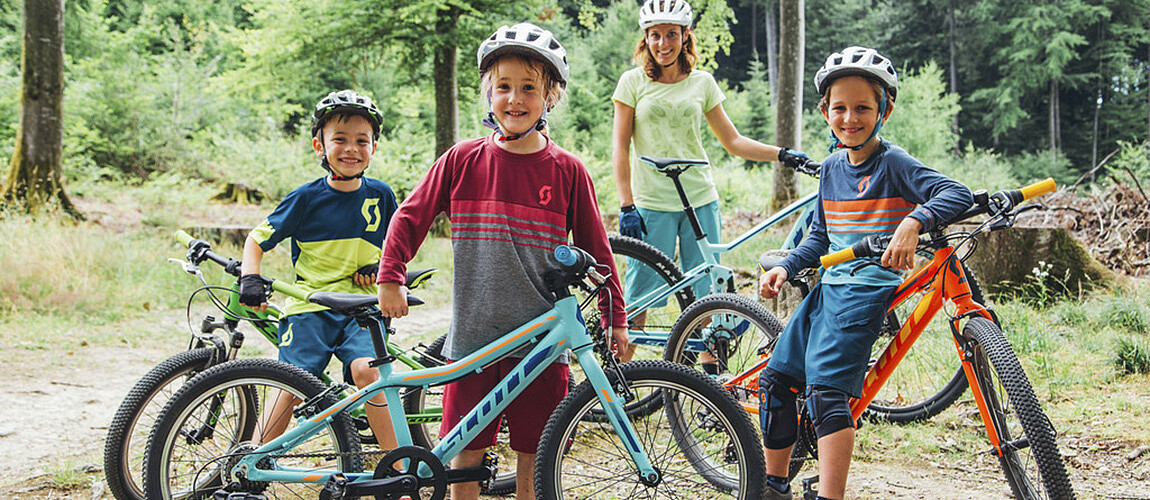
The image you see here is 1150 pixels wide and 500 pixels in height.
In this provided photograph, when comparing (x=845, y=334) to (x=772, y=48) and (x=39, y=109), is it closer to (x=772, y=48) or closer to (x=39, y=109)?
(x=39, y=109)

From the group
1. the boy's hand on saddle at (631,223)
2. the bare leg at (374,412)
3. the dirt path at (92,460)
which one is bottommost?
the dirt path at (92,460)

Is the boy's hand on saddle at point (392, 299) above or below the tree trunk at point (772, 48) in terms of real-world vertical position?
below

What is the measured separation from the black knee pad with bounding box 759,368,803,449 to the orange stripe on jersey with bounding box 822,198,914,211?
627mm

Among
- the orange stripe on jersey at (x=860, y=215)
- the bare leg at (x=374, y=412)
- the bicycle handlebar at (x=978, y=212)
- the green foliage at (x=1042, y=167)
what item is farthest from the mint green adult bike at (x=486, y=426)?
the green foliage at (x=1042, y=167)

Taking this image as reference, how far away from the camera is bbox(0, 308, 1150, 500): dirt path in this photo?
11.2 feet

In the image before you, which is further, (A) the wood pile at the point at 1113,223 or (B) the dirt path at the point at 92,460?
(A) the wood pile at the point at 1113,223

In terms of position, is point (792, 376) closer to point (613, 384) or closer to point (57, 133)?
point (613, 384)

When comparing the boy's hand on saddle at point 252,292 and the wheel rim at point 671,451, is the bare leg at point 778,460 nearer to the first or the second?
the wheel rim at point 671,451

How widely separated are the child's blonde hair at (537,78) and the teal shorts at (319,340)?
1.11m

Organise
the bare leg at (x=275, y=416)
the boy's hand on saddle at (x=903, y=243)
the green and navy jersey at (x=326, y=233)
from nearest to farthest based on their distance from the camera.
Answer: the boy's hand on saddle at (x=903, y=243) → the bare leg at (x=275, y=416) → the green and navy jersey at (x=326, y=233)

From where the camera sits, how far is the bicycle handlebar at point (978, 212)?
2.54m

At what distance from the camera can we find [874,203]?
2783 millimetres

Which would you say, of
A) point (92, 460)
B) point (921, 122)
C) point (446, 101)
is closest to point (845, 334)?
point (92, 460)

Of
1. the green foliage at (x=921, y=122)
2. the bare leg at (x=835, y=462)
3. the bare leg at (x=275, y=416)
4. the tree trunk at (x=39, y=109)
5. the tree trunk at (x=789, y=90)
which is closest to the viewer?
the bare leg at (x=835, y=462)
